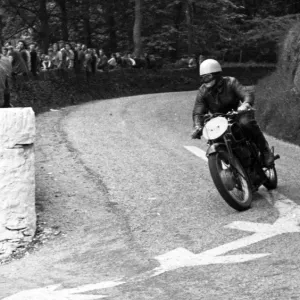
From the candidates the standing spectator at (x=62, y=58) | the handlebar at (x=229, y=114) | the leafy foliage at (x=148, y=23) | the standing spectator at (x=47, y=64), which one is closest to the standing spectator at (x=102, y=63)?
the standing spectator at (x=62, y=58)

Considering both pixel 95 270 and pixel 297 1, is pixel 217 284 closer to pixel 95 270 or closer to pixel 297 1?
pixel 95 270

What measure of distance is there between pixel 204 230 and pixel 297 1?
1718 inches

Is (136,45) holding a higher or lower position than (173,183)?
lower

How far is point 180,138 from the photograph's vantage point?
677 inches

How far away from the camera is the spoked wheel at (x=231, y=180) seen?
9062mm

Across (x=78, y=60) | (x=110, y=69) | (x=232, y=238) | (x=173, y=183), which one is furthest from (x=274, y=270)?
(x=110, y=69)

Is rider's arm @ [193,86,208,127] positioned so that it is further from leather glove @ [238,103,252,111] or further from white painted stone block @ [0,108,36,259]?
white painted stone block @ [0,108,36,259]

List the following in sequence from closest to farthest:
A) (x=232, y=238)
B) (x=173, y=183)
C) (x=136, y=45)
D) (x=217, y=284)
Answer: (x=217, y=284), (x=232, y=238), (x=173, y=183), (x=136, y=45)

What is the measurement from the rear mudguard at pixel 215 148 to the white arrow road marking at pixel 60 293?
2.89 meters

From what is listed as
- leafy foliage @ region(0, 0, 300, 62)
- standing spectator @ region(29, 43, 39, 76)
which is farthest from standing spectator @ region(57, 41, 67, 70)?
leafy foliage @ region(0, 0, 300, 62)

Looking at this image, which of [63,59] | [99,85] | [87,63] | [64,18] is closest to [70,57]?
[63,59]

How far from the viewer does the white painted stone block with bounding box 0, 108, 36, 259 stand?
8.47 metres

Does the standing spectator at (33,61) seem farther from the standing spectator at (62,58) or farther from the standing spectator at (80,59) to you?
the standing spectator at (80,59)

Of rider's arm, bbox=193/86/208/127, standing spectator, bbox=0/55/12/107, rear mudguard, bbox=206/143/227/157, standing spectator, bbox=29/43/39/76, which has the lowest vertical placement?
standing spectator, bbox=29/43/39/76
